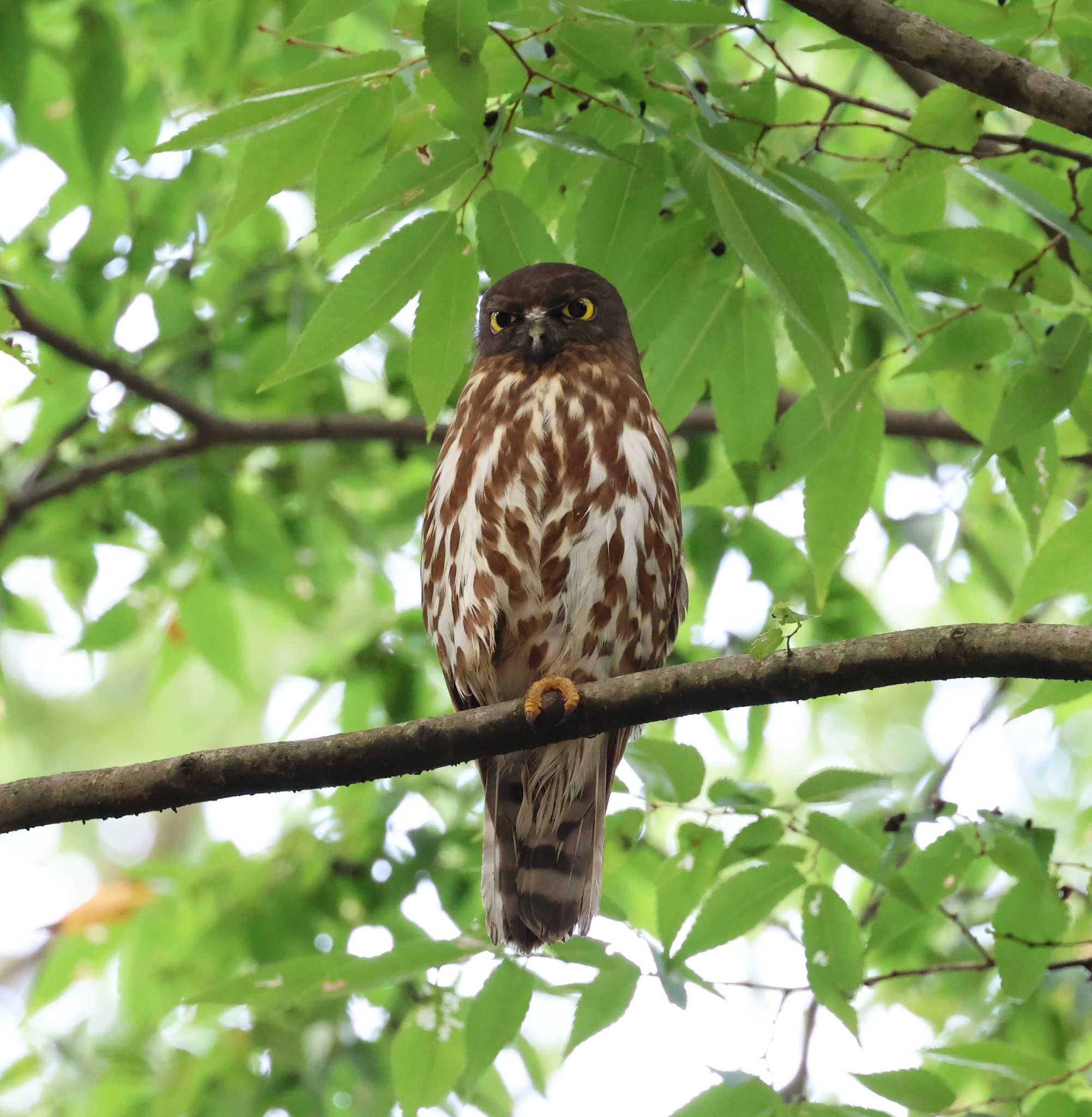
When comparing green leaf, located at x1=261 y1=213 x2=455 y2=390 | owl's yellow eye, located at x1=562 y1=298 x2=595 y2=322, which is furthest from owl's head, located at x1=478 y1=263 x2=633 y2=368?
green leaf, located at x1=261 y1=213 x2=455 y2=390

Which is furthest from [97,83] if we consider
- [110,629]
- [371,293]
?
[110,629]

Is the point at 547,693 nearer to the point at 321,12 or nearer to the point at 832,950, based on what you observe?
the point at 832,950

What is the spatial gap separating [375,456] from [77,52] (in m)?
2.58

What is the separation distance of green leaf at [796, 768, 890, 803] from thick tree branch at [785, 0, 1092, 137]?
5.29ft

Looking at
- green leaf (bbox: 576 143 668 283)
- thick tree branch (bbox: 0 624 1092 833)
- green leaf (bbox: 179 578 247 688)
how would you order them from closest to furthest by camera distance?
1. thick tree branch (bbox: 0 624 1092 833)
2. green leaf (bbox: 576 143 668 283)
3. green leaf (bbox: 179 578 247 688)

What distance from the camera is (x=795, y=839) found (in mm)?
3934

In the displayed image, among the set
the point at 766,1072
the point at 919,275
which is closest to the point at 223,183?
the point at 919,275

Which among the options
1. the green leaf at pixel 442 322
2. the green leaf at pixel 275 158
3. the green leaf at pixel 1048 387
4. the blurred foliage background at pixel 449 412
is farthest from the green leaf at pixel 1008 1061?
the green leaf at pixel 275 158

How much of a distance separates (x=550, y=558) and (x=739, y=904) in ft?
3.56

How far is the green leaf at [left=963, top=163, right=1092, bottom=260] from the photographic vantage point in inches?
102

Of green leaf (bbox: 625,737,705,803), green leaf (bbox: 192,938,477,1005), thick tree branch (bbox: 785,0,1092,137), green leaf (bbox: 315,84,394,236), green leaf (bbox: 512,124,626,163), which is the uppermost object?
green leaf (bbox: 315,84,394,236)

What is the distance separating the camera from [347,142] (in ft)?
9.37

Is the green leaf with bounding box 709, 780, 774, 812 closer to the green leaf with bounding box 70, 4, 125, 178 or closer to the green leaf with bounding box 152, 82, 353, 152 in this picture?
the green leaf with bounding box 152, 82, 353, 152

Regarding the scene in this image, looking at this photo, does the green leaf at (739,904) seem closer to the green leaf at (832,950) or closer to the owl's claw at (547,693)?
the green leaf at (832,950)
